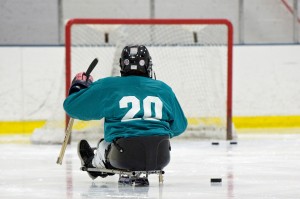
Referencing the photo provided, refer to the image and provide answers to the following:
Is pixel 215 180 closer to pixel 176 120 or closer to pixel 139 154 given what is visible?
pixel 176 120

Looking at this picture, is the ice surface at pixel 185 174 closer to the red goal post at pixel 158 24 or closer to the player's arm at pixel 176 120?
the player's arm at pixel 176 120

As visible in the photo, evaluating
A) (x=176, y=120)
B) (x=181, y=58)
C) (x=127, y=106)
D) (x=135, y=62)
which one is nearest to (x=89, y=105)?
(x=127, y=106)

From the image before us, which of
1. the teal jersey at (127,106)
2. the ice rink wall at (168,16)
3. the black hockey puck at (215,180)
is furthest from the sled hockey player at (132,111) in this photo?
the ice rink wall at (168,16)

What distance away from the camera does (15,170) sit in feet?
21.4

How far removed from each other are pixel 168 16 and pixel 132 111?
255 inches

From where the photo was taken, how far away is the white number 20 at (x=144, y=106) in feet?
17.4

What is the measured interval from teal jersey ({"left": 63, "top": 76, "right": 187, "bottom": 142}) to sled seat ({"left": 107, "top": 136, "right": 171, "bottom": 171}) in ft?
0.11

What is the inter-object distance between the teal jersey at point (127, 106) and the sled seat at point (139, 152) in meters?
0.03

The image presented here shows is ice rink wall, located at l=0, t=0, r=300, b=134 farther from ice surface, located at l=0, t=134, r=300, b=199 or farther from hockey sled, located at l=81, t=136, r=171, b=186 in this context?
hockey sled, located at l=81, t=136, r=171, b=186

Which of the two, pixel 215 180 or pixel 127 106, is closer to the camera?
pixel 127 106

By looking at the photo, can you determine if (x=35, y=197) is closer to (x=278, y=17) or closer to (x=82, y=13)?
(x=82, y=13)

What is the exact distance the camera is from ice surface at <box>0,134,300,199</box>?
5227mm

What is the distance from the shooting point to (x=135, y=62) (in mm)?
5438

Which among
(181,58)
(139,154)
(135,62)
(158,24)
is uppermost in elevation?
(158,24)
